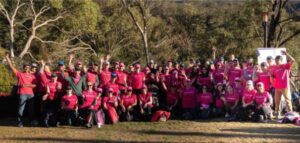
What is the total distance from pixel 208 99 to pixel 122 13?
3121cm

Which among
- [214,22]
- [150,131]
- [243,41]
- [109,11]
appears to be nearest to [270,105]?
[150,131]

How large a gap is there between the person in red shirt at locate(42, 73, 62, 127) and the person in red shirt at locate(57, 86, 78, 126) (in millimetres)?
272

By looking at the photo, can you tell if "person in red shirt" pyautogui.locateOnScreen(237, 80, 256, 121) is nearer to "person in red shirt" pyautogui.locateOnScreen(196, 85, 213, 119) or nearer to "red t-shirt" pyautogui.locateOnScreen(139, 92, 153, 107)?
"person in red shirt" pyautogui.locateOnScreen(196, 85, 213, 119)

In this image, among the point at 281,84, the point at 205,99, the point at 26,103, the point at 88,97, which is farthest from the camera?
the point at 205,99

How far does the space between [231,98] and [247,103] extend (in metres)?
0.70

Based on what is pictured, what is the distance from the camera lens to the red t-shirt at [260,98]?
12.1 metres

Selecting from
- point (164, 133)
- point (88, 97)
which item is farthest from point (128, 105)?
point (164, 133)

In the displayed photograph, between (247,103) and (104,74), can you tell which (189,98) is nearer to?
(247,103)

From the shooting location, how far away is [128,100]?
1288 centimetres

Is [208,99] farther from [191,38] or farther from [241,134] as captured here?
[191,38]

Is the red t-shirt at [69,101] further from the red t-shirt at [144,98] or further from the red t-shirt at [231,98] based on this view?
the red t-shirt at [231,98]

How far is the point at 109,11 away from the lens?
44.3m

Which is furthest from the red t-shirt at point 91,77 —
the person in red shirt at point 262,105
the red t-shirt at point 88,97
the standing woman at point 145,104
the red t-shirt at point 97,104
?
the person in red shirt at point 262,105

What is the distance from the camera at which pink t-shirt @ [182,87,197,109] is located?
13.2 meters
